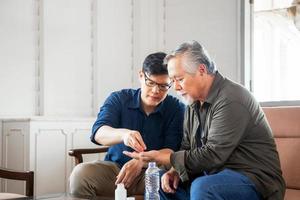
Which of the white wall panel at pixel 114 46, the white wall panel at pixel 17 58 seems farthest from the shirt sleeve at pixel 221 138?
the white wall panel at pixel 114 46

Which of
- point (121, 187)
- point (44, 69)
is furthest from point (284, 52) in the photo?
point (121, 187)

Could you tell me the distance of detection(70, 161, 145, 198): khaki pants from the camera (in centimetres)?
229

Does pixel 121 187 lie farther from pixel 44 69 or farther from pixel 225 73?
pixel 225 73

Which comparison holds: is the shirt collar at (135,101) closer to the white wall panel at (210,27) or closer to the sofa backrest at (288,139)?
the sofa backrest at (288,139)

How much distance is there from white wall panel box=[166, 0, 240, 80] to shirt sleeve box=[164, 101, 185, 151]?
154 centimetres

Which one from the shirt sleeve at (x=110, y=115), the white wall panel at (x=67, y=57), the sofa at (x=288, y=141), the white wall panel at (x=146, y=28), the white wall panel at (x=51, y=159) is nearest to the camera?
the sofa at (x=288, y=141)

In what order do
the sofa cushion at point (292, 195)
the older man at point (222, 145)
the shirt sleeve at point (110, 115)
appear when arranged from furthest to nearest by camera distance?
the shirt sleeve at point (110, 115) < the sofa cushion at point (292, 195) < the older man at point (222, 145)

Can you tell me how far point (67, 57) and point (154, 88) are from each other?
160 centimetres

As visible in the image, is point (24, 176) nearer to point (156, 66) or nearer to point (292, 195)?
point (156, 66)

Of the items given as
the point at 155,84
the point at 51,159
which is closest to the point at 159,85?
the point at 155,84

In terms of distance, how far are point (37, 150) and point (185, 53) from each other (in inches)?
66.5

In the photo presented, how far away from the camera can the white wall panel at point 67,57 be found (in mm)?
3601

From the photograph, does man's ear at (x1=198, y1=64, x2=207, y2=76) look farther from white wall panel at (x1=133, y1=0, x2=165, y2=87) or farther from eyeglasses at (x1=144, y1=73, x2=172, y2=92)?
white wall panel at (x1=133, y1=0, x2=165, y2=87)

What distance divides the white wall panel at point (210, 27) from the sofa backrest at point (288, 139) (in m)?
1.47
